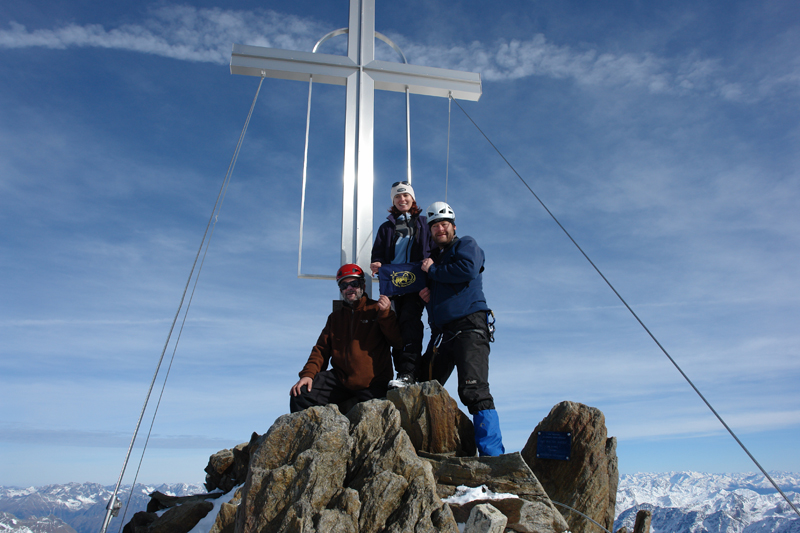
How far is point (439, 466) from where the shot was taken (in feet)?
14.7

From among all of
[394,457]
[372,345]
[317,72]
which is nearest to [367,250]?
[372,345]

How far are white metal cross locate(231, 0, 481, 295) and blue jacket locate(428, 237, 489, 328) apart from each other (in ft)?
5.47

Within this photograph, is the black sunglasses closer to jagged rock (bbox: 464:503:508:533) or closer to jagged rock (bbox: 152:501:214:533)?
jagged rock (bbox: 152:501:214:533)

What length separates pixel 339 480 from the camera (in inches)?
147

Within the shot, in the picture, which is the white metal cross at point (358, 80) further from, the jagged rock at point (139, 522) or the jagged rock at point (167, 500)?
the jagged rock at point (139, 522)

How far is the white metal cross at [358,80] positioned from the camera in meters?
7.29

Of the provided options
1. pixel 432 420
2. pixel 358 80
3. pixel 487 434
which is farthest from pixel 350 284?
pixel 358 80

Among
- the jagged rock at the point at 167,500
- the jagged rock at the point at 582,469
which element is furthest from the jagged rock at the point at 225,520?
the jagged rock at the point at 582,469

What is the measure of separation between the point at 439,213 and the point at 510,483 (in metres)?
3.02

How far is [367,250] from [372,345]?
5.82ft

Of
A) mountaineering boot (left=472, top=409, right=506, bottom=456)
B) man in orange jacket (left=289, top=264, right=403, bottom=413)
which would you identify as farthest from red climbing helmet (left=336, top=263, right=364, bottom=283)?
mountaineering boot (left=472, top=409, right=506, bottom=456)

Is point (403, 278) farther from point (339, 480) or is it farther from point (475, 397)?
point (339, 480)

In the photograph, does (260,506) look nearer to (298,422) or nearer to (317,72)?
(298,422)

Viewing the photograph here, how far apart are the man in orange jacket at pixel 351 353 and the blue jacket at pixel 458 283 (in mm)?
668
